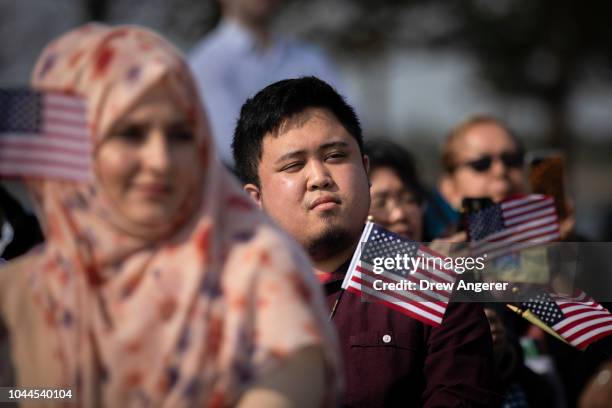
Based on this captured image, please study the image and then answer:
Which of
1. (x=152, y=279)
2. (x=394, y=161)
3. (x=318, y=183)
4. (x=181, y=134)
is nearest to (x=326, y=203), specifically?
(x=318, y=183)

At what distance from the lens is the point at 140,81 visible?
2.16m

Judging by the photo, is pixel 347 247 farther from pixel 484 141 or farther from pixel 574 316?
pixel 484 141

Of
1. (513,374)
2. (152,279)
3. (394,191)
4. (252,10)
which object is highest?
(252,10)

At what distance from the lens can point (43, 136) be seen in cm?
228

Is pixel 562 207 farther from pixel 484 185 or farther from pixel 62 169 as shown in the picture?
pixel 62 169

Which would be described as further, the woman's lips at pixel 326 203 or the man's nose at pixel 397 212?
Result: the man's nose at pixel 397 212

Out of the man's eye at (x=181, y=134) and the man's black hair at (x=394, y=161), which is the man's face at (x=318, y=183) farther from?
the man's black hair at (x=394, y=161)

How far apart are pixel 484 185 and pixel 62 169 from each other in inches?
142

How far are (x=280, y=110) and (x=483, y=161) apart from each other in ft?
7.76

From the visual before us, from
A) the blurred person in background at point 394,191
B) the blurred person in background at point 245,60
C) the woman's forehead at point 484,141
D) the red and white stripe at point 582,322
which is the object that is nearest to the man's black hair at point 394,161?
the blurred person in background at point 394,191

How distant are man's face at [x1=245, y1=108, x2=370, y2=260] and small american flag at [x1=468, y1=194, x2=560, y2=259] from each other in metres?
0.93

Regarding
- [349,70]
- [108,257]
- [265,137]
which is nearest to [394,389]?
[265,137]

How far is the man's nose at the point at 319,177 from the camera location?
3207mm

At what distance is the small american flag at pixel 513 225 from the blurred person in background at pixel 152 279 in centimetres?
194
